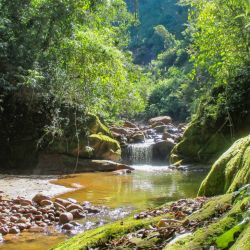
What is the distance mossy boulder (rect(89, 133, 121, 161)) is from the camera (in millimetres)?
19455

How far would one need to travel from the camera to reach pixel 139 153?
24094mm

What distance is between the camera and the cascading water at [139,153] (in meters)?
23.9

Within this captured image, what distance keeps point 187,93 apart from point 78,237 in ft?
133

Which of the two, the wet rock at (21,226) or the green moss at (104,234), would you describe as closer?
the green moss at (104,234)

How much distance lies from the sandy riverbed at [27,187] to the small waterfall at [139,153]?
919 centimetres

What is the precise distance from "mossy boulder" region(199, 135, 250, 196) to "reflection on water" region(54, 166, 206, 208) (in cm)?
544

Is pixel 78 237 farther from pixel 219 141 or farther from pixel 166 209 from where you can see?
pixel 219 141

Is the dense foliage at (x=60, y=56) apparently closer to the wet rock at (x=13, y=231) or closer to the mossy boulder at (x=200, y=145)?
the mossy boulder at (x=200, y=145)

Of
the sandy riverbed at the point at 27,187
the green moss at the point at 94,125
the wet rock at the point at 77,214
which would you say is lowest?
the wet rock at the point at 77,214

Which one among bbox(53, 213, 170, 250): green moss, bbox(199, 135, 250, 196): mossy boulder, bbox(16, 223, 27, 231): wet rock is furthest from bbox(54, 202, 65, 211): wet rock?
bbox(53, 213, 170, 250): green moss

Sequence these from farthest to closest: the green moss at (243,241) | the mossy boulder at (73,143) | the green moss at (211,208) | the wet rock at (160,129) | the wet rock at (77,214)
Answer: the wet rock at (160,129), the mossy boulder at (73,143), the wet rock at (77,214), the green moss at (211,208), the green moss at (243,241)

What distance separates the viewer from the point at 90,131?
19.8 metres

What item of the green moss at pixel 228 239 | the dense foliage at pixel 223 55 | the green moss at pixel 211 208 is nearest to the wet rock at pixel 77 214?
the green moss at pixel 211 208

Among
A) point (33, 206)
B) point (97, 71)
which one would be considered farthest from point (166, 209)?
point (97, 71)
